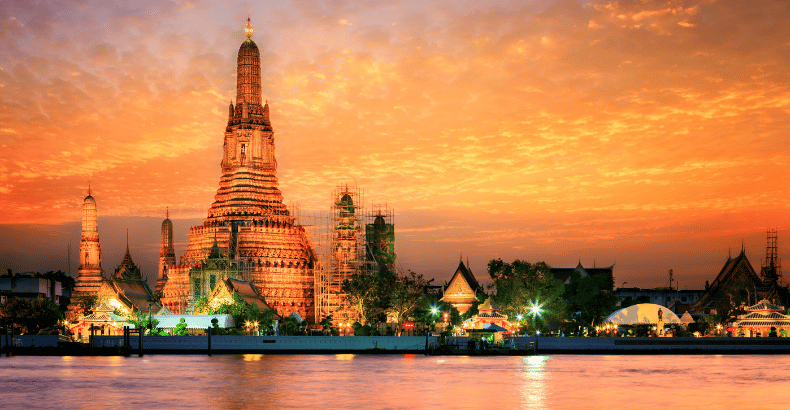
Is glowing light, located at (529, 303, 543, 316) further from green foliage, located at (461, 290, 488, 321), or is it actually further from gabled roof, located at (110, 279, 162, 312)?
gabled roof, located at (110, 279, 162, 312)

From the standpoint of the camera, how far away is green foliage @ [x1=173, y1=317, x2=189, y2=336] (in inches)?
3307

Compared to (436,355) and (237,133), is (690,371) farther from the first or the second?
(237,133)

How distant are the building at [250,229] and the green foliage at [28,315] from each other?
454 inches

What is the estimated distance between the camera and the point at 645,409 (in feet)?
150

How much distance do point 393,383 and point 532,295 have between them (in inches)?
1437

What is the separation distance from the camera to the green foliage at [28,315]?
94.5 m

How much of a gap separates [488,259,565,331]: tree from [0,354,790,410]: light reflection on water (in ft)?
37.9

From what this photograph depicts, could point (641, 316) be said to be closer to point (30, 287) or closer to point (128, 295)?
point (128, 295)

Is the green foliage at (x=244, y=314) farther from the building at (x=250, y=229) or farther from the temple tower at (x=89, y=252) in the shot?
the temple tower at (x=89, y=252)

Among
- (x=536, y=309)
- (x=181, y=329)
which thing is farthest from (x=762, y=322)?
(x=181, y=329)

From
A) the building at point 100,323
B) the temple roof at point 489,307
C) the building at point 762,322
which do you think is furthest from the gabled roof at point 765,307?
the building at point 100,323

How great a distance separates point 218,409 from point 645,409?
1997cm

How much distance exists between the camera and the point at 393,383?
55.9m

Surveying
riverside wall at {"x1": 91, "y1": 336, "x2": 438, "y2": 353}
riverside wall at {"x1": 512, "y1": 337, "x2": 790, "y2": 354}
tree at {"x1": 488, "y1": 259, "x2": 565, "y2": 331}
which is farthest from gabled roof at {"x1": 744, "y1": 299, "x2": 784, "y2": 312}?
riverside wall at {"x1": 91, "y1": 336, "x2": 438, "y2": 353}
